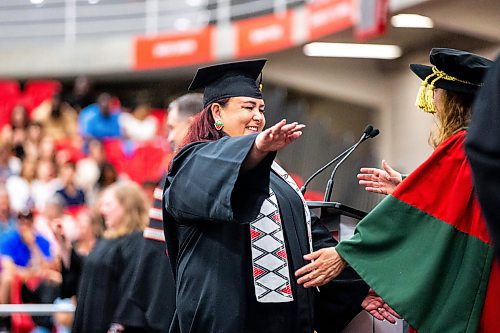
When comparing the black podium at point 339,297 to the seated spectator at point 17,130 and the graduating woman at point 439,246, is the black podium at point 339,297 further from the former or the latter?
the seated spectator at point 17,130

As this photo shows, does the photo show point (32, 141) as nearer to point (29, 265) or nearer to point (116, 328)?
point (29, 265)

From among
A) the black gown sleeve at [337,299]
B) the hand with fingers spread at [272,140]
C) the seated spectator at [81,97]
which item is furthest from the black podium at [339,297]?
the seated spectator at [81,97]

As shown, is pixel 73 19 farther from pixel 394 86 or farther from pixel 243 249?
pixel 243 249

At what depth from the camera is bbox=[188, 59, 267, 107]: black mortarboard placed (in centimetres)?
400

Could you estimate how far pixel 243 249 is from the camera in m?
3.72

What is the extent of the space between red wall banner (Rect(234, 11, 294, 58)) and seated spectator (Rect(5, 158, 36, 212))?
3.24 metres

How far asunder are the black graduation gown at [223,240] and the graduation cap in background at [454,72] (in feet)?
2.23

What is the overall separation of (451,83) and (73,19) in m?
14.0

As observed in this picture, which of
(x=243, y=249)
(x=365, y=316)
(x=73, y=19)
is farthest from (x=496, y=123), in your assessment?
(x=73, y=19)

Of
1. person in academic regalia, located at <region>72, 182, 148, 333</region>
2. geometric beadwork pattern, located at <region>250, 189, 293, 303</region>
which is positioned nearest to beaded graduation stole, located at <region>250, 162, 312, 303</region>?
geometric beadwork pattern, located at <region>250, 189, 293, 303</region>

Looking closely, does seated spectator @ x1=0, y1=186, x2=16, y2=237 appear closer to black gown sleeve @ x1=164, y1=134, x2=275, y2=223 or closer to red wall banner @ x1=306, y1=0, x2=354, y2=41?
red wall banner @ x1=306, y1=0, x2=354, y2=41

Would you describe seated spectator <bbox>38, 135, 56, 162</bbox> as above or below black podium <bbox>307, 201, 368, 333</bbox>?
below

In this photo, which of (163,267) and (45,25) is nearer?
(163,267)

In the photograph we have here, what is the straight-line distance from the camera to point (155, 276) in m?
5.13
